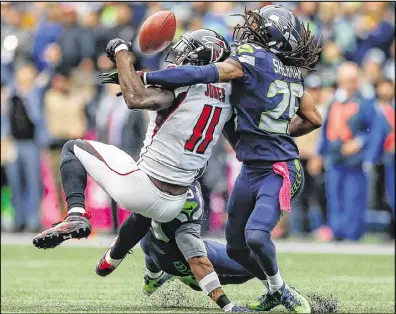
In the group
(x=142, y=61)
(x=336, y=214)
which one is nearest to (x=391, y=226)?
(x=336, y=214)

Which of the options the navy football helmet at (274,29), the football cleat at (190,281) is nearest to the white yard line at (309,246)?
the football cleat at (190,281)

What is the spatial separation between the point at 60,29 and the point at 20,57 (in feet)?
2.36

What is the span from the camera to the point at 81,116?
1589cm

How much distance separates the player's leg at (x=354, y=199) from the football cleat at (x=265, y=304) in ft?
20.5

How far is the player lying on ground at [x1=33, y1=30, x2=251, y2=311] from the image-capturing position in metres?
8.14

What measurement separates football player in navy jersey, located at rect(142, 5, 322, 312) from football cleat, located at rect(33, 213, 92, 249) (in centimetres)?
106

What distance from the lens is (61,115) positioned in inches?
622

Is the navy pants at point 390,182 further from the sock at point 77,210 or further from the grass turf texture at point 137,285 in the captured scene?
the sock at point 77,210

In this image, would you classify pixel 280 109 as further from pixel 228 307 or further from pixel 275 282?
pixel 228 307

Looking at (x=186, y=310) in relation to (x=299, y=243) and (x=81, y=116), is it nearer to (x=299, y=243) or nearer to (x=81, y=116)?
(x=299, y=243)

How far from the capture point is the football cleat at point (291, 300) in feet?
27.0

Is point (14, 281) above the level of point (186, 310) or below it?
below

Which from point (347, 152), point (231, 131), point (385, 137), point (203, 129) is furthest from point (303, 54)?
point (385, 137)

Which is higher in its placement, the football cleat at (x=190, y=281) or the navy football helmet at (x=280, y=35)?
the navy football helmet at (x=280, y=35)
